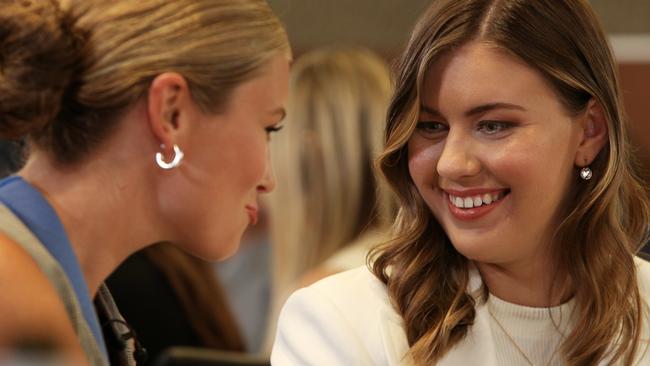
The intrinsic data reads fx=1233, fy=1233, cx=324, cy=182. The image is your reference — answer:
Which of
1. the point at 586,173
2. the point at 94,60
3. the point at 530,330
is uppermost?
the point at 94,60

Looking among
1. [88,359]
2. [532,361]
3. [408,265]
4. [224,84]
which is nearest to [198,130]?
[224,84]

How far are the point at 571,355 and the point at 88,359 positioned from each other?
0.90m

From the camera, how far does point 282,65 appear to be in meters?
1.72

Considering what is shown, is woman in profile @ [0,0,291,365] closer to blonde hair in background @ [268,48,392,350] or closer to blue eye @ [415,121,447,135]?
blue eye @ [415,121,447,135]

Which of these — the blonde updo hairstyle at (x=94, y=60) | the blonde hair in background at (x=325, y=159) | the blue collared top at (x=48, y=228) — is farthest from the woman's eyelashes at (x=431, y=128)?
the blonde hair in background at (x=325, y=159)

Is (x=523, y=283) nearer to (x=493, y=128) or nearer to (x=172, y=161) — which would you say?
(x=493, y=128)

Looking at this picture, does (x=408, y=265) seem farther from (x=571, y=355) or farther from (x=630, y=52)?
(x=630, y=52)

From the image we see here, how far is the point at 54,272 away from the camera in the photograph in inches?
59.4

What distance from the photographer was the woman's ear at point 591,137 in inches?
81.9

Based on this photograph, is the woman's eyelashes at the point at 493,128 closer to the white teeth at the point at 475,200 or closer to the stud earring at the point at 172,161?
the white teeth at the point at 475,200

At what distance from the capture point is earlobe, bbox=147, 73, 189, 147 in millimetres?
1572

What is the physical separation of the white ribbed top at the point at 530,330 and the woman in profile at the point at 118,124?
633mm

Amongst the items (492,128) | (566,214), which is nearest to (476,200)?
(492,128)

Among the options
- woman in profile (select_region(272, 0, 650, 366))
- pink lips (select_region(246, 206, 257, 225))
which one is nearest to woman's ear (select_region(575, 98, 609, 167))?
woman in profile (select_region(272, 0, 650, 366))
